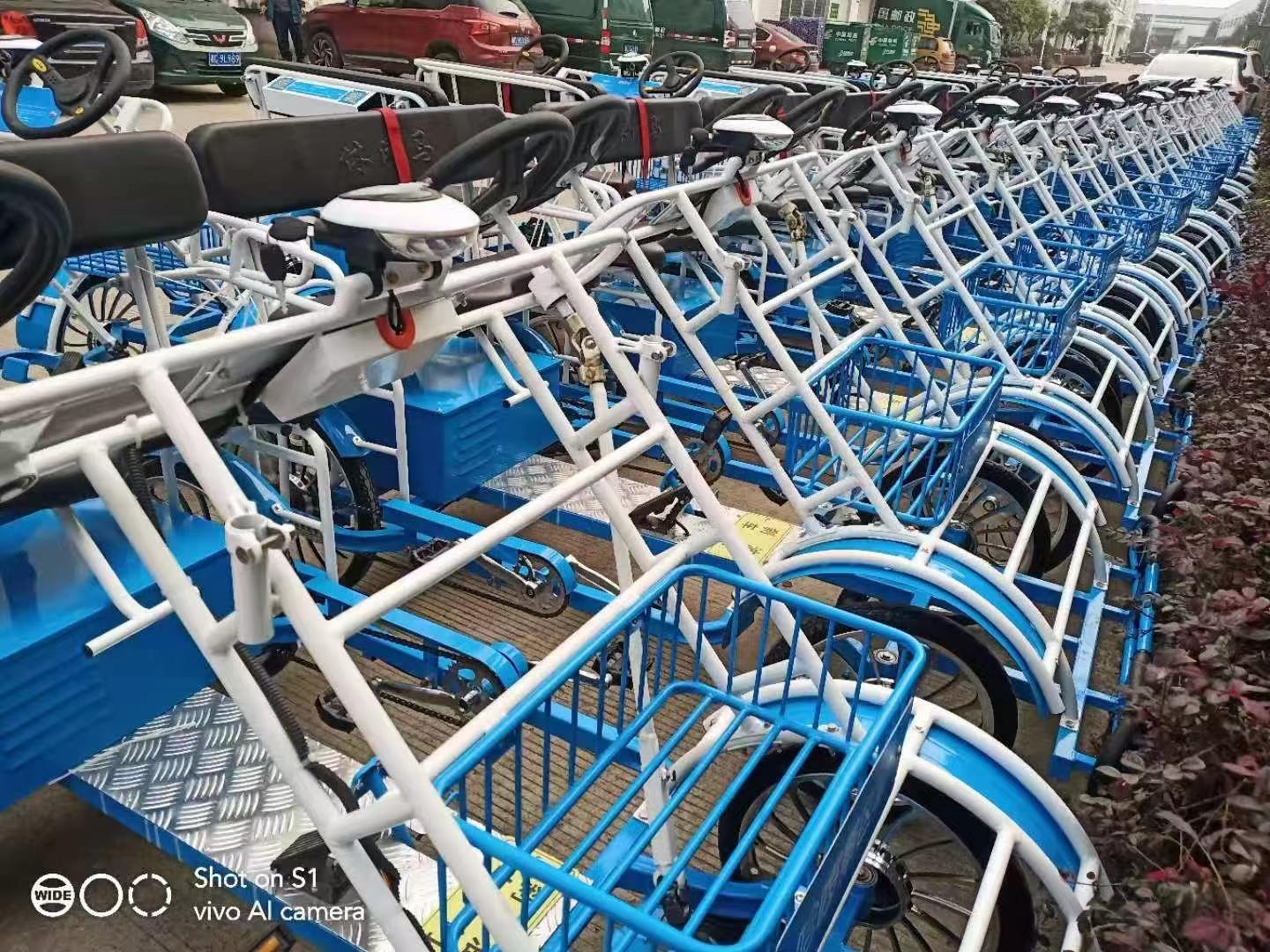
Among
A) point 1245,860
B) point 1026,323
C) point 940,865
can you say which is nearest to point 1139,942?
point 1245,860

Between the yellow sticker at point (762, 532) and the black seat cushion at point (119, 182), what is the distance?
2.39m

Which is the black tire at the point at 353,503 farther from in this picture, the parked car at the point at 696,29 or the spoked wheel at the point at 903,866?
the parked car at the point at 696,29

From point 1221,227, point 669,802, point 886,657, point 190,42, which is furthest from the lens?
point 190,42

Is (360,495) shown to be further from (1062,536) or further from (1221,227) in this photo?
(1221,227)

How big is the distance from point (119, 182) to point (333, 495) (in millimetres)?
1805

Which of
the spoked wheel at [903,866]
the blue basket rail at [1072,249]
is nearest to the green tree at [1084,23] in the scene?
the blue basket rail at [1072,249]

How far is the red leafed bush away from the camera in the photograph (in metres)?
1.25

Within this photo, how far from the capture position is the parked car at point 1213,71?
56.4ft

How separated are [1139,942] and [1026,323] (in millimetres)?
3441

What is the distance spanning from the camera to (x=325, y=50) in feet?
→ 39.9

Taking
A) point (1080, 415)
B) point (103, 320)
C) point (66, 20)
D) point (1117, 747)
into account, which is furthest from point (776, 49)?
point (1117, 747)

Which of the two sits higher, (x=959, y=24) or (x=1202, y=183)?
(x=959, y=24)

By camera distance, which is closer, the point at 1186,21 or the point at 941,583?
the point at 941,583

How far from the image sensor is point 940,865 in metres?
2.52
